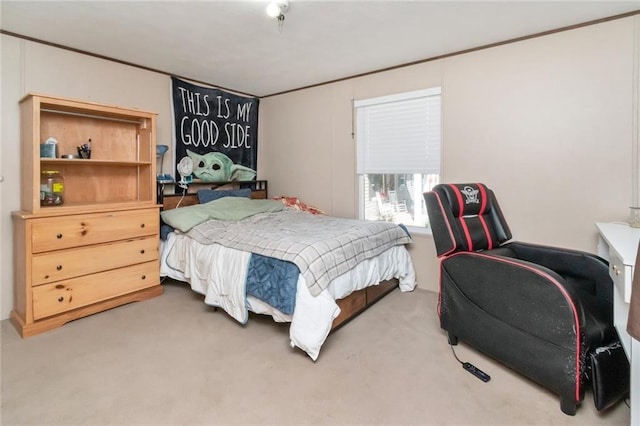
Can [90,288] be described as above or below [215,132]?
below

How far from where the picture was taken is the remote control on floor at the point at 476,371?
185 cm

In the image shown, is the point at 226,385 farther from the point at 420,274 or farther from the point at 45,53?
the point at 45,53

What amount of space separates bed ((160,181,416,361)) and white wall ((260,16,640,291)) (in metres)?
0.81

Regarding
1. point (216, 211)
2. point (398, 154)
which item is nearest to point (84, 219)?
point (216, 211)

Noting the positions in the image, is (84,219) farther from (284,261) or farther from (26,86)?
(284,261)

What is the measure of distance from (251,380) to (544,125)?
2.90 metres

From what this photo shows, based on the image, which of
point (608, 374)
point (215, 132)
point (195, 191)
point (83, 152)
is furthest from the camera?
point (215, 132)

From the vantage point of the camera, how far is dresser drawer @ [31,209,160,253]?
240 cm

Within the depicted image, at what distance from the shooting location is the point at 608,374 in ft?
4.99

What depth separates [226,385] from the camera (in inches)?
71.7

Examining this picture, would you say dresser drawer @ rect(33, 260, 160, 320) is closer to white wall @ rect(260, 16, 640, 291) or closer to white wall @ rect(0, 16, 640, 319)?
white wall @ rect(0, 16, 640, 319)

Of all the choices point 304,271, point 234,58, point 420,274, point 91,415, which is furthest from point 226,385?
point 234,58

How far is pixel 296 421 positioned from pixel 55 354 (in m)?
1.73

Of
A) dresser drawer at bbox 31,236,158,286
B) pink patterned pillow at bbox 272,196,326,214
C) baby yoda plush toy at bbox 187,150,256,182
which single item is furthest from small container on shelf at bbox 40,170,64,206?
pink patterned pillow at bbox 272,196,326,214
